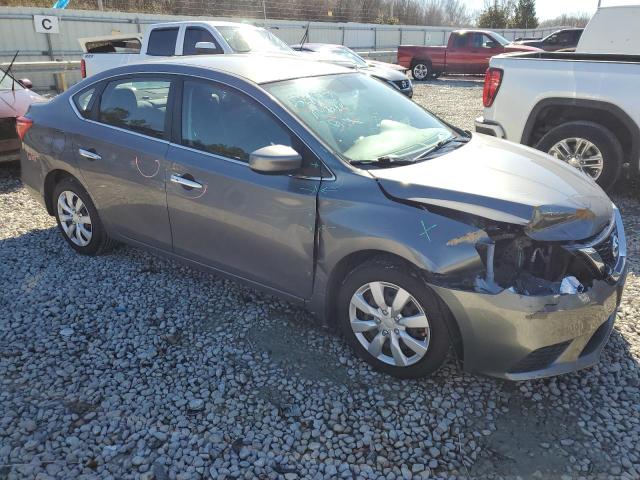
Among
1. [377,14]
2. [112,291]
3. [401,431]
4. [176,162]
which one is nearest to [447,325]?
[401,431]

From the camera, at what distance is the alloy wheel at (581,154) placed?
5.48 metres

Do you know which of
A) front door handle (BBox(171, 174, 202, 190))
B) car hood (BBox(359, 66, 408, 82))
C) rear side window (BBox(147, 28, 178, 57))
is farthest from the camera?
car hood (BBox(359, 66, 408, 82))

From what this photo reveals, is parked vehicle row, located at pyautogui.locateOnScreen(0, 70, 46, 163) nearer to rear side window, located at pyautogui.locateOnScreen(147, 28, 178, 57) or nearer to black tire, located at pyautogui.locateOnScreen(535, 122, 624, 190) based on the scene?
rear side window, located at pyautogui.locateOnScreen(147, 28, 178, 57)

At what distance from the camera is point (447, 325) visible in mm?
2707

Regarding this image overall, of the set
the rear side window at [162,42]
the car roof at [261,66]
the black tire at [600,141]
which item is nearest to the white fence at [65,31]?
the rear side window at [162,42]

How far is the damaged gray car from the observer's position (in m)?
2.59

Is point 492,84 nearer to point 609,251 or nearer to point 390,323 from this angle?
point 609,251

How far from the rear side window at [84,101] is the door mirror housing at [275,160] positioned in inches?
81.9

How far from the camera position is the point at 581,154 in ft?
18.2

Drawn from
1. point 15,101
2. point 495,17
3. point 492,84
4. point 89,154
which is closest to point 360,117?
point 89,154

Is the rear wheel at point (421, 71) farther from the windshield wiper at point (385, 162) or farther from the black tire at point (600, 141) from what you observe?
the windshield wiper at point (385, 162)

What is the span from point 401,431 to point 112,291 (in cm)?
255

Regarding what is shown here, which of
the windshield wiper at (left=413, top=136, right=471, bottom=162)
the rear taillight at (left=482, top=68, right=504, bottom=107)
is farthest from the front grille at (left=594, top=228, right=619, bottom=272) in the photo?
the rear taillight at (left=482, top=68, right=504, bottom=107)

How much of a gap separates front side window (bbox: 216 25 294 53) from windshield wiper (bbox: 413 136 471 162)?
22.5 feet
